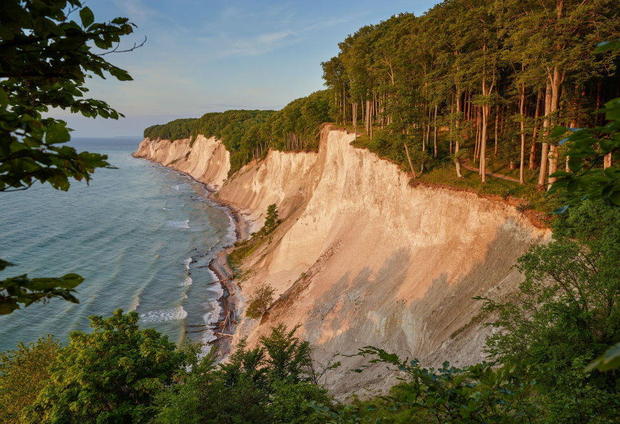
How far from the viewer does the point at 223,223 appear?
2908 inches

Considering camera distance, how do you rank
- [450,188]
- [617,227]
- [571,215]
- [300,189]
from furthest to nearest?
[300,189] < [450,188] < [571,215] < [617,227]

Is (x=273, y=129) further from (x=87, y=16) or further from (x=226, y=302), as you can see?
(x=87, y=16)

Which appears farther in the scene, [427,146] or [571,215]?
[427,146]

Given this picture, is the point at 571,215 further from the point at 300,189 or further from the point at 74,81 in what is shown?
the point at 300,189

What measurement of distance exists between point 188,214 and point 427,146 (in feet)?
205

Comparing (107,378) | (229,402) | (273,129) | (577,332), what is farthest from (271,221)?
(577,332)

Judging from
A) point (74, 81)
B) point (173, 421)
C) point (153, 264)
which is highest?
point (74, 81)

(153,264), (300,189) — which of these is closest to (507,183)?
(300,189)

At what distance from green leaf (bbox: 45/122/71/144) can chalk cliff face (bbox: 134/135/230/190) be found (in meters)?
111

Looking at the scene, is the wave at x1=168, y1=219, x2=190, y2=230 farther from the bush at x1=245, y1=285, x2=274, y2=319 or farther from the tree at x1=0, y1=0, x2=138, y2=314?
the tree at x1=0, y1=0, x2=138, y2=314

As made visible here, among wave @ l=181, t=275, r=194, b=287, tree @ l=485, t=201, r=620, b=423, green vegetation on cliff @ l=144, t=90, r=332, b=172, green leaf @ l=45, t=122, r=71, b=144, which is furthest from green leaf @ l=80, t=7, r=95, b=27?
green vegetation on cliff @ l=144, t=90, r=332, b=172

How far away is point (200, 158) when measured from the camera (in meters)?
144

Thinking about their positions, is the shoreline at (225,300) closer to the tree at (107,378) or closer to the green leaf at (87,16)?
the tree at (107,378)

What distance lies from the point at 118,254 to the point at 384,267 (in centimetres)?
4488
